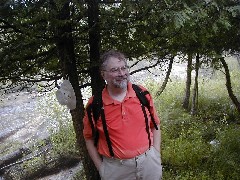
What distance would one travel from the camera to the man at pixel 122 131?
3.56 meters

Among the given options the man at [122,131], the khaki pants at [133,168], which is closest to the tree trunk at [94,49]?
the man at [122,131]

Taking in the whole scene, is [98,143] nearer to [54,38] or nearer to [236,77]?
[54,38]

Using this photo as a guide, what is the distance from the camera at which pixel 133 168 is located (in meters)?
3.62

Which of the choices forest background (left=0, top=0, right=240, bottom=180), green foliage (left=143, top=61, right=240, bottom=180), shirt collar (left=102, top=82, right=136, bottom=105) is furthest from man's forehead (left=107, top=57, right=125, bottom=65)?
green foliage (left=143, top=61, right=240, bottom=180)

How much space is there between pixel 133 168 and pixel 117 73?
1132 millimetres

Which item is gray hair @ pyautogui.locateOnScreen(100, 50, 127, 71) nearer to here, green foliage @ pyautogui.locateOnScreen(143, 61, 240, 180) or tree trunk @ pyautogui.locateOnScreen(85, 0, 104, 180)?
tree trunk @ pyautogui.locateOnScreen(85, 0, 104, 180)

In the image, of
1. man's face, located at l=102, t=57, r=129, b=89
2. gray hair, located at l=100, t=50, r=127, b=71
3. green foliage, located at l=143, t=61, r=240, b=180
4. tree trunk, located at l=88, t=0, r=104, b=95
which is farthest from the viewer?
green foliage, located at l=143, t=61, r=240, b=180

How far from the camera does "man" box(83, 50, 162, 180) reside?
11.7 feet

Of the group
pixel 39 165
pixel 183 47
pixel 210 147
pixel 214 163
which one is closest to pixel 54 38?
pixel 183 47

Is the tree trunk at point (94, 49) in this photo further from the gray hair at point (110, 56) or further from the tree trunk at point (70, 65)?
the gray hair at point (110, 56)

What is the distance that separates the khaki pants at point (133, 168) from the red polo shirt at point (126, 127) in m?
0.08

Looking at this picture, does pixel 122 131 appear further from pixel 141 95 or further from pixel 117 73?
pixel 117 73

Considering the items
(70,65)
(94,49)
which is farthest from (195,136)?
(70,65)

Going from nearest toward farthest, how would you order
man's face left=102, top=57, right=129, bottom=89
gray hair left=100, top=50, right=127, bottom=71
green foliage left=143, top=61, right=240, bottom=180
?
man's face left=102, top=57, right=129, bottom=89, gray hair left=100, top=50, right=127, bottom=71, green foliage left=143, top=61, right=240, bottom=180
